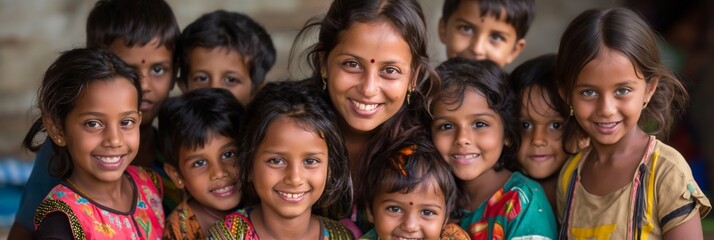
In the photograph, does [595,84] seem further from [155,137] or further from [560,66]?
[155,137]

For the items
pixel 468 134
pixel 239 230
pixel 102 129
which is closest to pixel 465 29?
pixel 468 134

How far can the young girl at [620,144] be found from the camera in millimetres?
3123

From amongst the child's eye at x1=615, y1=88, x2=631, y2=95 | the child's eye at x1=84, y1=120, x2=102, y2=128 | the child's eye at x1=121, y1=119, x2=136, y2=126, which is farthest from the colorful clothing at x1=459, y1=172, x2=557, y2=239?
the child's eye at x1=84, y1=120, x2=102, y2=128

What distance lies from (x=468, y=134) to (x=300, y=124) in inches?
24.9

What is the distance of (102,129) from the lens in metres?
3.22

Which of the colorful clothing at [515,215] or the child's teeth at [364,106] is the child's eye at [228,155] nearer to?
the child's teeth at [364,106]

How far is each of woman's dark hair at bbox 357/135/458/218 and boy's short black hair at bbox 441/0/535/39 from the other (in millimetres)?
993

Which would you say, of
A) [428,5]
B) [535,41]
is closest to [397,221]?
[428,5]

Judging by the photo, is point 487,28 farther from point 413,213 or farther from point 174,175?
point 174,175

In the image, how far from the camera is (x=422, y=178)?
130 inches

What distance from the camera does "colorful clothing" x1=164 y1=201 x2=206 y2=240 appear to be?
3.43m

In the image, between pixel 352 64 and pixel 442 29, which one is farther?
pixel 442 29

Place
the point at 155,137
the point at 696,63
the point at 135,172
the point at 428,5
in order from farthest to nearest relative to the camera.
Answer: the point at 696,63
the point at 428,5
the point at 155,137
the point at 135,172

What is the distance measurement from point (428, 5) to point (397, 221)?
3.42m
